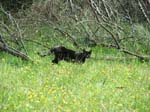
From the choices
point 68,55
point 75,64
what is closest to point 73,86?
point 75,64

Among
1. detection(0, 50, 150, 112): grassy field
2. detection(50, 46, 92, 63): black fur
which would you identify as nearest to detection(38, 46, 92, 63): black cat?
detection(50, 46, 92, 63): black fur

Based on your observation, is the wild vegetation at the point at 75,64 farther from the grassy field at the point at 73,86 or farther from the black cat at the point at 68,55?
the black cat at the point at 68,55

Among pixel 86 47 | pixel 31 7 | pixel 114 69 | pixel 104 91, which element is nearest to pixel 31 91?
pixel 104 91

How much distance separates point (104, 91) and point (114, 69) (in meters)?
1.87

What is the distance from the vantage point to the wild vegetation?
671 centimetres

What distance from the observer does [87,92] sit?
729 cm

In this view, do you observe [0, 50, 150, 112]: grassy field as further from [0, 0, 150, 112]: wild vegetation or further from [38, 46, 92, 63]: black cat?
[38, 46, 92, 63]: black cat

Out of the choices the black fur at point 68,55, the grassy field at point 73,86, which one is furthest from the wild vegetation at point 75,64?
the black fur at point 68,55

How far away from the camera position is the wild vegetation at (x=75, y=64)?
671cm

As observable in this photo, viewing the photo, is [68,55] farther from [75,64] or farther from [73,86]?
[73,86]

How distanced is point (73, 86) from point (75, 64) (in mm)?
1901

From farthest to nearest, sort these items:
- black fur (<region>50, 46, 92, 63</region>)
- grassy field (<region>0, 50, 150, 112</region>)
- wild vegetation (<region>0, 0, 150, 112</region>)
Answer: black fur (<region>50, 46, 92, 63</region>)
wild vegetation (<region>0, 0, 150, 112</region>)
grassy field (<region>0, 50, 150, 112</region>)

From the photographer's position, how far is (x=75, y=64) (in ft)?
31.2

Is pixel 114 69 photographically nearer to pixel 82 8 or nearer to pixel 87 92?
pixel 87 92
